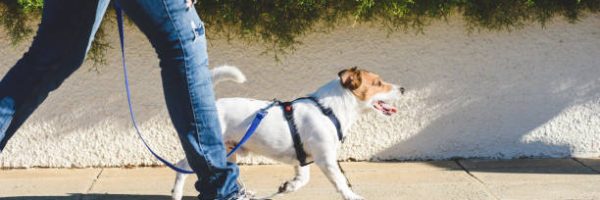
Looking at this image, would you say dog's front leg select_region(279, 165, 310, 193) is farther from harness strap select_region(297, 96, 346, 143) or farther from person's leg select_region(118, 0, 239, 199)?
person's leg select_region(118, 0, 239, 199)

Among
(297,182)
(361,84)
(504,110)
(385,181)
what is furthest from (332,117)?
(504,110)

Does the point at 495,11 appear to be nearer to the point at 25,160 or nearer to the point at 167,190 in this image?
the point at 167,190

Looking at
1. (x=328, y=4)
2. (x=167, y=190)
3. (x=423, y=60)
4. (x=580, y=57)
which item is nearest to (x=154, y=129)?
(x=167, y=190)

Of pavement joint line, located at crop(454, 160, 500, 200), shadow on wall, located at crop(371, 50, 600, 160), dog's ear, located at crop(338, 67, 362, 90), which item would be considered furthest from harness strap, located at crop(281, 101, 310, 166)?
shadow on wall, located at crop(371, 50, 600, 160)

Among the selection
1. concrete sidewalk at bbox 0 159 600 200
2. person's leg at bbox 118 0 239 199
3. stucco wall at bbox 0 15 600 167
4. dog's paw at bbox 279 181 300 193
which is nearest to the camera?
person's leg at bbox 118 0 239 199

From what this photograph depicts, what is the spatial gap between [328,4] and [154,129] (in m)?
1.49

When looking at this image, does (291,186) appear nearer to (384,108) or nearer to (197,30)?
(384,108)

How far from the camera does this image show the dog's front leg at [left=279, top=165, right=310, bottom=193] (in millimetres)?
4488

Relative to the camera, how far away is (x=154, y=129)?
5.55 m

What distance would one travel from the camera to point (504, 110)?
566 centimetres

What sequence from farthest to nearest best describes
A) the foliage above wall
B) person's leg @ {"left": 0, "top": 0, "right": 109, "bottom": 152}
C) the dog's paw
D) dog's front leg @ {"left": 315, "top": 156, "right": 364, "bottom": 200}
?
the foliage above wall → the dog's paw → dog's front leg @ {"left": 315, "top": 156, "right": 364, "bottom": 200} → person's leg @ {"left": 0, "top": 0, "right": 109, "bottom": 152}

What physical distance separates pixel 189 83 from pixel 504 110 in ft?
10.2

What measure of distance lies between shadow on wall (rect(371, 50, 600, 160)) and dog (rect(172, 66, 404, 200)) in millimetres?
1256

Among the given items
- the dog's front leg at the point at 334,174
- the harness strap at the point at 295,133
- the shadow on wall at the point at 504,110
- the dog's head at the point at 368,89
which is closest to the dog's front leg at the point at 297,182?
the harness strap at the point at 295,133
